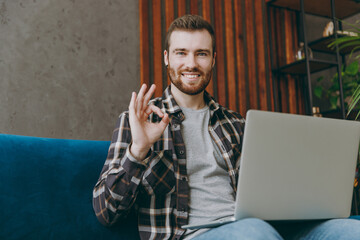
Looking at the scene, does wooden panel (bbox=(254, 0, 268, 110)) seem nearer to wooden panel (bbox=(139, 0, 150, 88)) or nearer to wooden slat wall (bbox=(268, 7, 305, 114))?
wooden slat wall (bbox=(268, 7, 305, 114))

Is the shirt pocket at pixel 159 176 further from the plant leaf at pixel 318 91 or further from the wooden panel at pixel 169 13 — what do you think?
the plant leaf at pixel 318 91

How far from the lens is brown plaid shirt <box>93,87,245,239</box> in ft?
3.71

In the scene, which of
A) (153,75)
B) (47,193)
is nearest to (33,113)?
(153,75)

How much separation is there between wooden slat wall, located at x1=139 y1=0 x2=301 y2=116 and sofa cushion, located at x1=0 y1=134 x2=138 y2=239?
131 centimetres

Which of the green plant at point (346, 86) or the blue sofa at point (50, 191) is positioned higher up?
the green plant at point (346, 86)

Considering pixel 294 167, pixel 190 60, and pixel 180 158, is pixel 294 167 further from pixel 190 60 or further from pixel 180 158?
pixel 190 60

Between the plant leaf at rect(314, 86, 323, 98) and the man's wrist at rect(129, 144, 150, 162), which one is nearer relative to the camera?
the man's wrist at rect(129, 144, 150, 162)

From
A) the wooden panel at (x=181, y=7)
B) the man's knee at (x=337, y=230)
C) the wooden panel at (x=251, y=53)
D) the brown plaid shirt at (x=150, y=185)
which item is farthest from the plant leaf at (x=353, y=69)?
the man's knee at (x=337, y=230)

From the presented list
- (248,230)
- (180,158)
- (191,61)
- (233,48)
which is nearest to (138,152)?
(180,158)

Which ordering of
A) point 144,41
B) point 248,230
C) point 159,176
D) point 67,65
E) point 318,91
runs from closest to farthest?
→ point 248,230 < point 159,176 < point 67,65 < point 144,41 < point 318,91

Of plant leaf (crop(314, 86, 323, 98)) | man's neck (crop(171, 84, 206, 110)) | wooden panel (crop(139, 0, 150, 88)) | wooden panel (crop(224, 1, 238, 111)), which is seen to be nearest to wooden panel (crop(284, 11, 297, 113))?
plant leaf (crop(314, 86, 323, 98))

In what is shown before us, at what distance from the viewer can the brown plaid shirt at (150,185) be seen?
44.5 inches

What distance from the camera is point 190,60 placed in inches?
59.8

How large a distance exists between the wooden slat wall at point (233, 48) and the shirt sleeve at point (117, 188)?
4.50 ft
